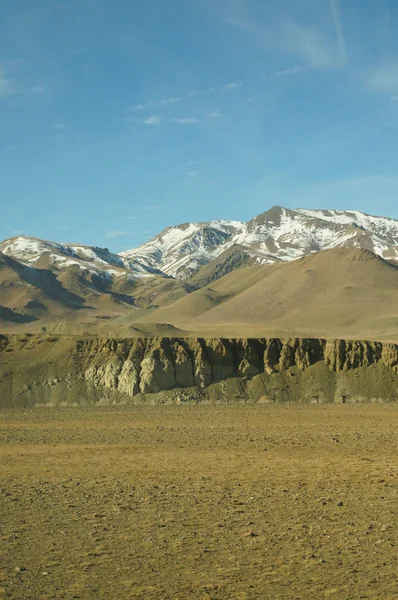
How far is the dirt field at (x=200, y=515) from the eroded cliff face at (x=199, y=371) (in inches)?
637

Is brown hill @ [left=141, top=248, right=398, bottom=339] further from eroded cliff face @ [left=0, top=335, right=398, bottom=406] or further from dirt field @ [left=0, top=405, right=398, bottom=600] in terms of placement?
dirt field @ [left=0, top=405, right=398, bottom=600]

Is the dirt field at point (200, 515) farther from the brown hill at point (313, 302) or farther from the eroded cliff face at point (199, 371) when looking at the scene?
the brown hill at point (313, 302)

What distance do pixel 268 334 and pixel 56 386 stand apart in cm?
5560

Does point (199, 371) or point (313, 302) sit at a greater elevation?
point (313, 302)

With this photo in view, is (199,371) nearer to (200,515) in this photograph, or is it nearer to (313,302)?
(200,515)

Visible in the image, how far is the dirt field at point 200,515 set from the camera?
13562 mm

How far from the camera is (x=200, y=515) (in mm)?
18406

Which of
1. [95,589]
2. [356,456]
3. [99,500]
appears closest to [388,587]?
[95,589]

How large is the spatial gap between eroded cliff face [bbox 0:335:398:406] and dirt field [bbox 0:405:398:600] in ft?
53.1

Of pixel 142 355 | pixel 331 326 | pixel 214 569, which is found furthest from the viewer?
pixel 331 326

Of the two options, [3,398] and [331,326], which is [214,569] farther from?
A: [331,326]

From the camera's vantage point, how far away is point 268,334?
338 feet

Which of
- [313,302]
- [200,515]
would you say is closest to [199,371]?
[200,515]

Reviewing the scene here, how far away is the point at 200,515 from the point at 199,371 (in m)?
34.0
